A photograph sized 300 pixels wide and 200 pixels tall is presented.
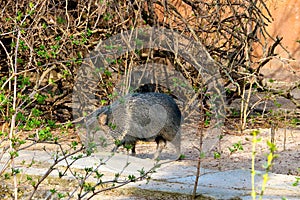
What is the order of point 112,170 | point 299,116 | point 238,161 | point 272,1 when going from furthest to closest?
point 272,1 → point 299,116 → point 238,161 → point 112,170

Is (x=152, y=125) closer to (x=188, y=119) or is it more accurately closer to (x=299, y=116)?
(x=188, y=119)

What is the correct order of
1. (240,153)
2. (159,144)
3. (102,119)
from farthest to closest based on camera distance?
1. (240,153)
2. (159,144)
3. (102,119)

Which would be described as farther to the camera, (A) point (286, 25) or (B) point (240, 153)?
(A) point (286, 25)

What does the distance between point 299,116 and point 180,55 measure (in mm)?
1936

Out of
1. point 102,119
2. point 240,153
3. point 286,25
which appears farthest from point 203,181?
point 286,25

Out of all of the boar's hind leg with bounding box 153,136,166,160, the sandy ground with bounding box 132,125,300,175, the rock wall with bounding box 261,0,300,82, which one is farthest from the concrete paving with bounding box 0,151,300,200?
the rock wall with bounding box 261,0,300,82

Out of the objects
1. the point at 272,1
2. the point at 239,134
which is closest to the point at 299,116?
the point at 239,134

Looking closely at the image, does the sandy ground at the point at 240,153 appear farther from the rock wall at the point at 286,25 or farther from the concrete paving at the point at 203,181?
the rock wall at the point at 286,25

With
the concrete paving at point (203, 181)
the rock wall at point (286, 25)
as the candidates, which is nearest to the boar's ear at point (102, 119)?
the concrete paving at point (203, 181)

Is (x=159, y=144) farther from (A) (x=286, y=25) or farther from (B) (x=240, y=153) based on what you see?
(A) (x=286, y=25)

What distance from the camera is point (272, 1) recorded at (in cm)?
1229

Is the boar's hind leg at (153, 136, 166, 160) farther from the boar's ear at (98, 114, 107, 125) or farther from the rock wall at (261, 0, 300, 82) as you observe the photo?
the rock wall at (261, 0, 300, 82)

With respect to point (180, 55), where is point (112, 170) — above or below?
below

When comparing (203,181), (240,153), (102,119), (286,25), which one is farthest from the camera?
(286,25)
